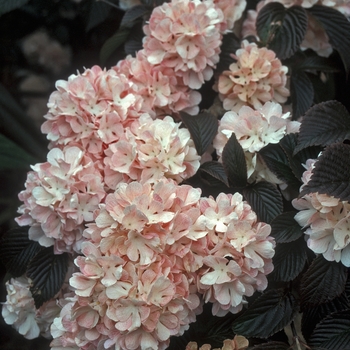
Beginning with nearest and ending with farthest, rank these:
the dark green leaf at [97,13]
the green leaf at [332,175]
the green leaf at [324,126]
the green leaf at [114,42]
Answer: the green leaf at [332,175] → the green leaf at [324,126] → the green leaf at [114,42] → the dark green leaf at [97,13]

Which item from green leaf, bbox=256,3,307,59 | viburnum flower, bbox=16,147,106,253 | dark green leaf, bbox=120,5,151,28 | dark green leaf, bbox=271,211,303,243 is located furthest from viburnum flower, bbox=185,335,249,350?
dark green leaf, bbox=120,5,151,28

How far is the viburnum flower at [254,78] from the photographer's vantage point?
949 millimetres

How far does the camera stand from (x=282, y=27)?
3.38ft

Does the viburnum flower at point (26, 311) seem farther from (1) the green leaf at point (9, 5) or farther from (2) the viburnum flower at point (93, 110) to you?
(1) the green leaf at point (9, 5)

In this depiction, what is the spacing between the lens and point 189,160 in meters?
0.86

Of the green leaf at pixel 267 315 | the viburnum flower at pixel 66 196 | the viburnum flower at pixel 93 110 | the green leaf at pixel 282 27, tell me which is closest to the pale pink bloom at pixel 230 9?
the green leaf at pixel 282 27

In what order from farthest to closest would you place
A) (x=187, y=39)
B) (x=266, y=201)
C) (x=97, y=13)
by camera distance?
(x=97, y=13)
(x=187, y=39)
(x=266, y=201)

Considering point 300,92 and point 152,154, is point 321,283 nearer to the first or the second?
point 152,154

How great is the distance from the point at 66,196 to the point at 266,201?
11.5 inches

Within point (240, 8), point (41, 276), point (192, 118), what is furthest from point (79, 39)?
point (41, 276)

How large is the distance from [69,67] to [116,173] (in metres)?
0.90

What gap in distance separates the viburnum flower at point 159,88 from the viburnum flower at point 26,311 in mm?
361

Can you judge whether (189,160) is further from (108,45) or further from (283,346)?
(108,45)

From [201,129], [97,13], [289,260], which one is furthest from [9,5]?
[289,260]
